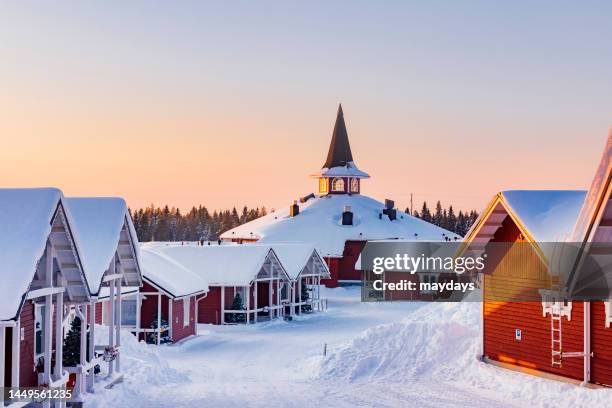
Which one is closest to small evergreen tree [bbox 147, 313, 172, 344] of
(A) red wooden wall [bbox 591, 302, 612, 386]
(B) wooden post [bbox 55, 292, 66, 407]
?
(B) wooden post [bbox 55, 292, 66, 407]

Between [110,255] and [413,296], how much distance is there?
151 feet

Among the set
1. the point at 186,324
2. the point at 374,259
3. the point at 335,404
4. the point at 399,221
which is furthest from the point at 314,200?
the point at 335,404

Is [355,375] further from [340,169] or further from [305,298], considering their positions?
[340,169]

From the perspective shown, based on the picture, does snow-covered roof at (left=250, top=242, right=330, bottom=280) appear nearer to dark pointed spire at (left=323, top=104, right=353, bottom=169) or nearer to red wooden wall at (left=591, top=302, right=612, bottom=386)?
red wooden wall at (left=591, top=302, right=612, bottom=386)

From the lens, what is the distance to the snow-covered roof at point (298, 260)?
51125 mm

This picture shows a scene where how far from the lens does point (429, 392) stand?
22.5m

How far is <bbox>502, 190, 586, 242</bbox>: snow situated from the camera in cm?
2136

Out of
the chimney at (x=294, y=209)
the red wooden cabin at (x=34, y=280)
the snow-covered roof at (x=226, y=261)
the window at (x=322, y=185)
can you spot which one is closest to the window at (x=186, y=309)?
the snow-covered roof at (x=226, y=261)

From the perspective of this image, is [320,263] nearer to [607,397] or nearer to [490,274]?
[490,274]

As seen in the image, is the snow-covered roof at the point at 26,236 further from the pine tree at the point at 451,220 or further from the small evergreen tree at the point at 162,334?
the pine tree at the point at 451,220

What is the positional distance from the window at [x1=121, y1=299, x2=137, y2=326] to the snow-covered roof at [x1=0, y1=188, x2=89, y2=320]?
1749cm

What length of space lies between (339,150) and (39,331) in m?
90.4

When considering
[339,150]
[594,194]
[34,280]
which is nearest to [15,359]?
[34,280]

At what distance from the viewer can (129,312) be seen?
3553 cm
